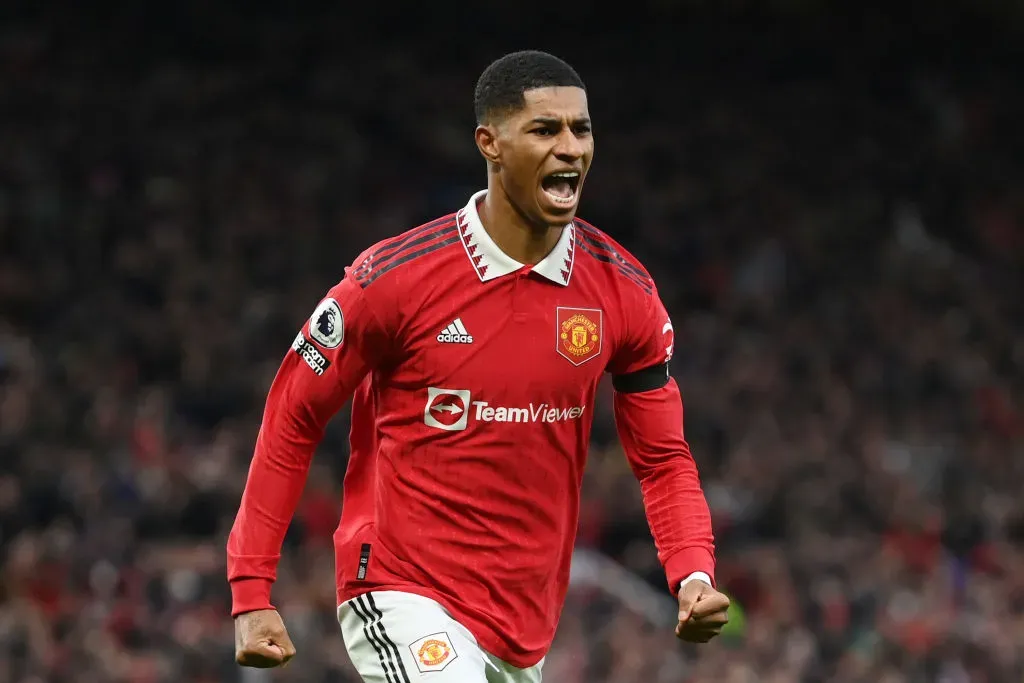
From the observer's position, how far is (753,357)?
12977 millimetres

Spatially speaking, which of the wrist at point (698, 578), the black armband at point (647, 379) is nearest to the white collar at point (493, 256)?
the black armband at point (647, 379)

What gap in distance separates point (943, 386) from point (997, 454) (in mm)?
840

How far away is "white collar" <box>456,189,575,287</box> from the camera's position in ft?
14.0

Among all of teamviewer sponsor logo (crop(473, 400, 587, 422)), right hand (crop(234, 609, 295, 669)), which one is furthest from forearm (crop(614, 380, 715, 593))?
right hand (crop(234, 609, 295, 669))

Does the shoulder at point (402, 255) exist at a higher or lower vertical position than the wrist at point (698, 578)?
higher

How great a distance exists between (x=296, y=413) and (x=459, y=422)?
1.32 feet

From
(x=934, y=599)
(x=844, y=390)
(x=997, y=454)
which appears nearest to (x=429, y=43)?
(x=844, y=390)

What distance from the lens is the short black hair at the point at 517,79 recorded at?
4.15 metres

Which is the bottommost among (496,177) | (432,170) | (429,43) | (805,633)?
(805,633)

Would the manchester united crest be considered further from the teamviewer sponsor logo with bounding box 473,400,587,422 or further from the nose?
the nose

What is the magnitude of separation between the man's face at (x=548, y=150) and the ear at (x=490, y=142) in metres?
0.02

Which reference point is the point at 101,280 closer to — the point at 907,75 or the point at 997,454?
the point at 997,454

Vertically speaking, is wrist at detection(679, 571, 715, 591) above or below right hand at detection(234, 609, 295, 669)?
above

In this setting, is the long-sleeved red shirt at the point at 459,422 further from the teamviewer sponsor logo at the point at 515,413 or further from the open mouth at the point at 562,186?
the open mouth at the point at 562,186
